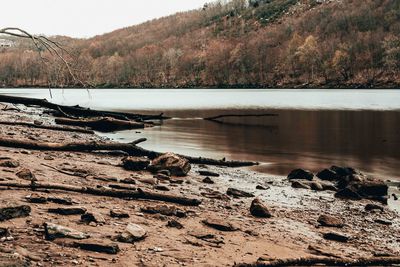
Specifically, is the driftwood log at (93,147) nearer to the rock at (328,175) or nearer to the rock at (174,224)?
the rock at (328,175)

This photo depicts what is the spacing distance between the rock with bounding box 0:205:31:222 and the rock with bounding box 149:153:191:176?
744cm

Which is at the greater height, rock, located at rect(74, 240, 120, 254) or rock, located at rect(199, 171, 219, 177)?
rock, located at rect(74, 240, 120, 254)

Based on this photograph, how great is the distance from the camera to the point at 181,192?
12172 mm

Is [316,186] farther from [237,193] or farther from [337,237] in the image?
[337,237]

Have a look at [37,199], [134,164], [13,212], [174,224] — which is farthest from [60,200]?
[134,164]

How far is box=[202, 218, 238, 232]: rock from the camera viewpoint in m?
8.89

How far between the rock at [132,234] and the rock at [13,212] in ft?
5.94

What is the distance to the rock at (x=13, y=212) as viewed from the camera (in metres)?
7.29

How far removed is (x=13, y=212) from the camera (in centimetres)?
752

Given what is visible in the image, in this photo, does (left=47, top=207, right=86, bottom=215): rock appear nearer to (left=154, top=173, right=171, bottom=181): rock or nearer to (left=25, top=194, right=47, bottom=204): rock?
(left=25, top=194, right=47, bottom=204): rock

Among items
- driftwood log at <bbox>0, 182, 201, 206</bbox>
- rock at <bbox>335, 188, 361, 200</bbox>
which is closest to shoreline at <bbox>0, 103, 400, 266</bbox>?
driftwood log at <bbox>0, 182, 201, 206</bbox>

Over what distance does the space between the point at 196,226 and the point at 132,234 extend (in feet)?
5.87

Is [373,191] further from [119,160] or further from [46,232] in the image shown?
[46,232]

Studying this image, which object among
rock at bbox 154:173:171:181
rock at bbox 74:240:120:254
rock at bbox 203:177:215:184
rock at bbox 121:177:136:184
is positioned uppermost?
rock at bbox 74:240:120:254
